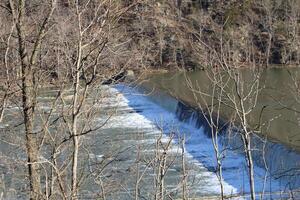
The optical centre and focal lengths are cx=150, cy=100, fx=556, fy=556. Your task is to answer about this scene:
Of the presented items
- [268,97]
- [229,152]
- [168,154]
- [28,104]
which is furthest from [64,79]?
[268,97]

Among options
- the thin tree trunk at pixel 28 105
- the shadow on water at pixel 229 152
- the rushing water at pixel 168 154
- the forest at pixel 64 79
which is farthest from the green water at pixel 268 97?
the thin tree trunk at pixel 28 105

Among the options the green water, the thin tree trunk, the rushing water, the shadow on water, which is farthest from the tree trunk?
→ the shadow on water

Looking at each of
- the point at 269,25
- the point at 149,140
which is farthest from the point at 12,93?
the point at 269,25

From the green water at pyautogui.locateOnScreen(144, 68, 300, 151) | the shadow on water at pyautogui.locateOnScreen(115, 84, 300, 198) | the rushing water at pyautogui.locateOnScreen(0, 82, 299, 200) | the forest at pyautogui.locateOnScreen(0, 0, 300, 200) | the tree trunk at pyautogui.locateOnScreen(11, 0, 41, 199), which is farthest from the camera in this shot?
the shadow on water at pyautogui.locateOnScreen(115, 84, 300, 198)

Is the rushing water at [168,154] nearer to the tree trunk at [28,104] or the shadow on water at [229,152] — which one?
the shadow on water at [229,152]

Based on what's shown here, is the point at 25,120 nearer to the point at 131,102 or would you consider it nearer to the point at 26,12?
the point at 26,12

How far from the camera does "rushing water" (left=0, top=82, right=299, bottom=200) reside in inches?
412

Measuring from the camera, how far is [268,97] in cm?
1877

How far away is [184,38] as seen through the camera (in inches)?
1410

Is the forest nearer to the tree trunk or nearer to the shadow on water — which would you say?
the tree trunk

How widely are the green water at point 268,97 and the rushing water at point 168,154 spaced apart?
855mm

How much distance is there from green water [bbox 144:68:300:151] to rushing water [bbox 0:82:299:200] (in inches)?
33.7

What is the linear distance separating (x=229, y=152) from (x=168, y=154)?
3248 mm

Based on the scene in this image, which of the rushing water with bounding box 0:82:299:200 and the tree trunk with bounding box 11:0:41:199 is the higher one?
the tree trunk with bounding box 11:0:41:199
